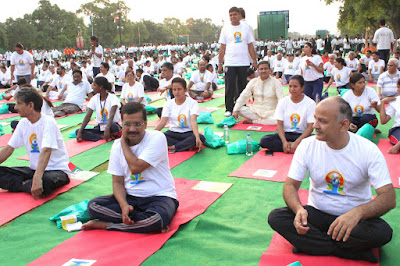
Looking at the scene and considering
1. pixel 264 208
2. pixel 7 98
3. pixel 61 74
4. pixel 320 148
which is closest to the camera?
pixel 320 148

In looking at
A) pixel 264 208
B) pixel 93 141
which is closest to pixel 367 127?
pixel 264 208

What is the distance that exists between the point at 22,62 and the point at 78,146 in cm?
521

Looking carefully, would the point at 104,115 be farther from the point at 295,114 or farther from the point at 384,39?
the point at 384,39

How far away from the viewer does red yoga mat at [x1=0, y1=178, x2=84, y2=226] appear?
3.64 metres

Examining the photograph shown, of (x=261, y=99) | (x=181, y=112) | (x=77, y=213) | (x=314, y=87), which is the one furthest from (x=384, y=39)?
(x=77, y=213)

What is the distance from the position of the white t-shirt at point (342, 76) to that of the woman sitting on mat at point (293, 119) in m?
4.66

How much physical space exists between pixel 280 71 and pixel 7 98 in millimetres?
9368

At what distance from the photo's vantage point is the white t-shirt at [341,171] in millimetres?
2342

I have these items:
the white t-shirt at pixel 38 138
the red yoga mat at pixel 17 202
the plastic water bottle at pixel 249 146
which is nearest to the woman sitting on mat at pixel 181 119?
the plastic water bottle at pixel 249 146

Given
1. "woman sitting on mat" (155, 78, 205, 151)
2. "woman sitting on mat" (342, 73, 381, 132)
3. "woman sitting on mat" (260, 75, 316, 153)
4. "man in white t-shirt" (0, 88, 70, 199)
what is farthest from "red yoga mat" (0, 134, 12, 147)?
"woman sitting on mat" (342, 73, 381, 132)

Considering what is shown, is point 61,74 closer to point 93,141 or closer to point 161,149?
point 93,141

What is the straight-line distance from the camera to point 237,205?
142 inches

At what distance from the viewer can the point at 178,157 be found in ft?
17.4

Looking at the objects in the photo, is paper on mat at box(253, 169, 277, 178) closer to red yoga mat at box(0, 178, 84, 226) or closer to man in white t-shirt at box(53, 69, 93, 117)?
red yoga mat at box(0, 178, 84, 226)
